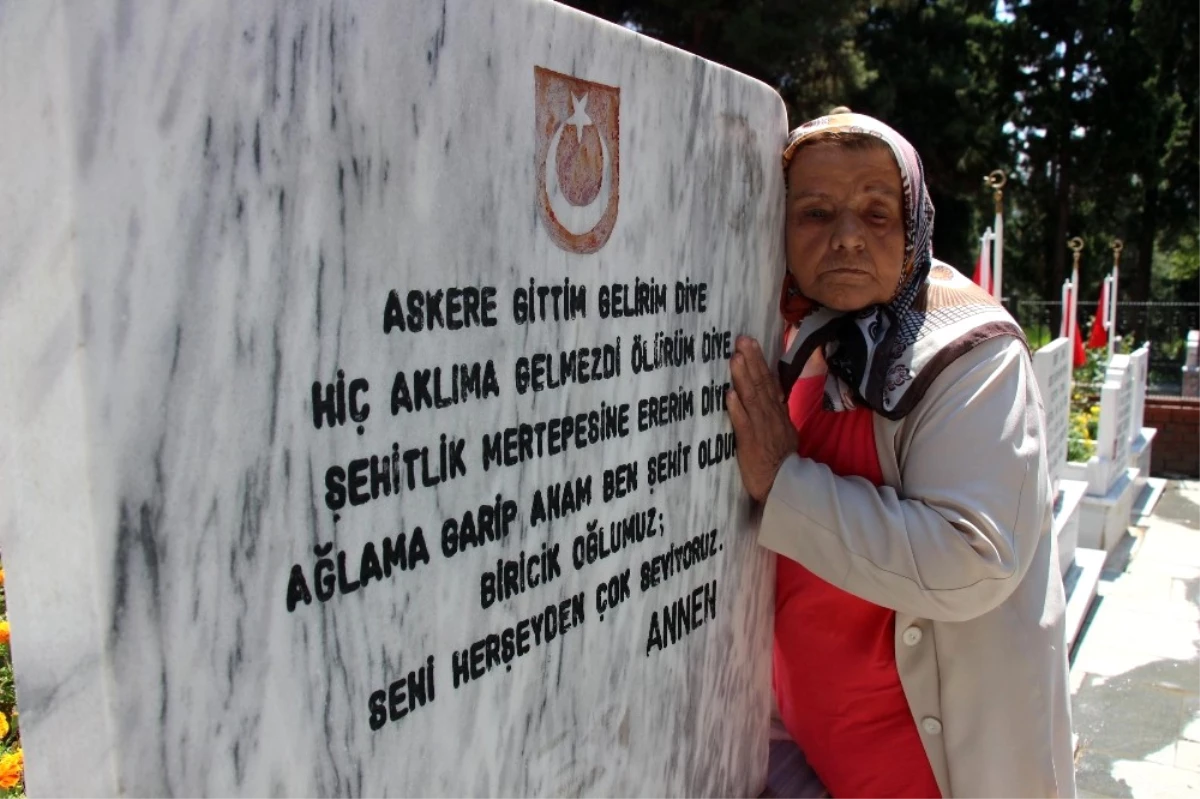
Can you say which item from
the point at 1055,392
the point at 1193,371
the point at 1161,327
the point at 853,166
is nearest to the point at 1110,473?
the point at 1055,392

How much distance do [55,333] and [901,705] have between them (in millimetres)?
1515

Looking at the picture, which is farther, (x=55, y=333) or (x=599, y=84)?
(x=599, y=84)

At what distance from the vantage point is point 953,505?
1525 mm

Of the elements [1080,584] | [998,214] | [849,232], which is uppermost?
[998,214]

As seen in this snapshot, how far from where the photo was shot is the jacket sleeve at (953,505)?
1520mm

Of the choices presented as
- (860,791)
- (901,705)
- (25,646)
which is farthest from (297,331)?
(860,791)

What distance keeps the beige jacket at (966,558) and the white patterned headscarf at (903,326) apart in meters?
0.04

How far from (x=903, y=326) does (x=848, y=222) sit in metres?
0.20

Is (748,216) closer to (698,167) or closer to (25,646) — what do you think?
(698,167)

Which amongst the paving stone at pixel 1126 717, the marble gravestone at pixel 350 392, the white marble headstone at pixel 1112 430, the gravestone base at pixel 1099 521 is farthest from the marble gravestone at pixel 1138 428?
the marble gravestone at pixel 350 392

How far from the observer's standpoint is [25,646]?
0.83 m

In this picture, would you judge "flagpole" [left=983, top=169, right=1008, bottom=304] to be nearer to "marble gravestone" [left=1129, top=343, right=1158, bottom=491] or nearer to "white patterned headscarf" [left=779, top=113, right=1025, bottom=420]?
"marble gravestone" [left=1129, top=343, right=1158, bottom=491]

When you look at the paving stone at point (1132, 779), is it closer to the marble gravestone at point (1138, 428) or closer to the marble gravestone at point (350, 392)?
the marble gravestone at point (350, 392)

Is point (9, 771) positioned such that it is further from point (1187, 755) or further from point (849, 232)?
point (1187, 755)
